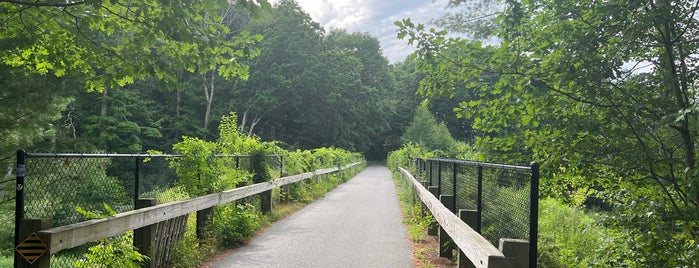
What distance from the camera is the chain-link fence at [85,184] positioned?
4695 millimetres

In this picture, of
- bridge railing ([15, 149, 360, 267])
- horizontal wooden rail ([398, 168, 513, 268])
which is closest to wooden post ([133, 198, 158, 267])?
bridge railing ([15, 149, 360, 267])

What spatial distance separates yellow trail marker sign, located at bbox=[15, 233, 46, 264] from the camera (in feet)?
11.7

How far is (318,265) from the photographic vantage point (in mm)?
6527

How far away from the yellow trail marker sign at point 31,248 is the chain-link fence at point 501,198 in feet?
11.5

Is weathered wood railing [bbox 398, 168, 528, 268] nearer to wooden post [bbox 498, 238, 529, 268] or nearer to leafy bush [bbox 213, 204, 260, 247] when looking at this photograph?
wooden post [bbox 498, 238, 529, 268]

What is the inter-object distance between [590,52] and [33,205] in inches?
236

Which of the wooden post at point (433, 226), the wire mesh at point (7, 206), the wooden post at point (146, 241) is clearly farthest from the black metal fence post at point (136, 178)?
the wooden post at point (433, 226)

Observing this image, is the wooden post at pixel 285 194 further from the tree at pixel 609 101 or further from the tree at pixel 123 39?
the tree at pixel 609 101

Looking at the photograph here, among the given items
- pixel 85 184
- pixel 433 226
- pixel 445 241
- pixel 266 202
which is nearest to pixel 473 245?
pixel 445 241

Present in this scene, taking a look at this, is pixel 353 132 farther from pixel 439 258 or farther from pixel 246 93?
pixel 439 258

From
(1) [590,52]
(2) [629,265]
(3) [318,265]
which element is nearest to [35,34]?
(3) [318,265]

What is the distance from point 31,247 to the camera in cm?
361

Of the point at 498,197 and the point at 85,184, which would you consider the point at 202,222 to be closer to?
the point at 85,184

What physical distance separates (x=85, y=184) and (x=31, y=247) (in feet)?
5.74
